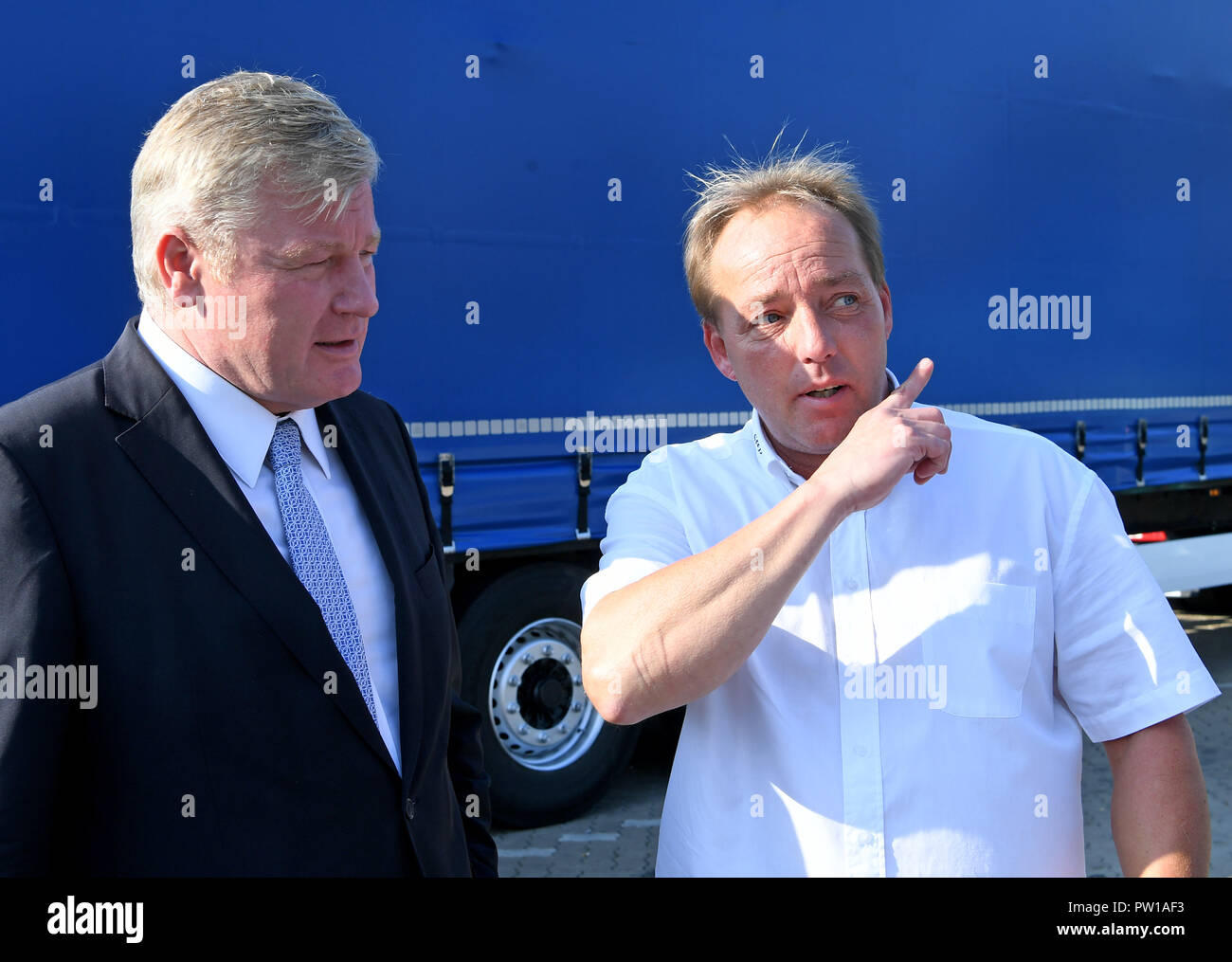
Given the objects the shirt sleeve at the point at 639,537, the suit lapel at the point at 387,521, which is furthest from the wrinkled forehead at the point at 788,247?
the suit lapel at the point at 387,521

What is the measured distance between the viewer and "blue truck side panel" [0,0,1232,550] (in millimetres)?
3766

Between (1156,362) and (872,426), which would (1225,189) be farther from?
(872,426)

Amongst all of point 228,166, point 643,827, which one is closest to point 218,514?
point 228,166

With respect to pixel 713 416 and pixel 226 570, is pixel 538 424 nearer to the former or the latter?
pixel 713 416

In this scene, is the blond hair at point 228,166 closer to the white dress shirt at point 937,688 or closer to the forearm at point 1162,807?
the white dress shirt at point 937,688

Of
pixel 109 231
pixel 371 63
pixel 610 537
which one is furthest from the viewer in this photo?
pixel 371 63

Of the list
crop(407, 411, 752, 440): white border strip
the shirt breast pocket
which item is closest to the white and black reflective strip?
crop(407, 411, 752, 440): white border strip

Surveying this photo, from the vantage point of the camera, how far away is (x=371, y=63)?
4.15 metres

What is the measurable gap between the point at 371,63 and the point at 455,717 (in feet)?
9.19

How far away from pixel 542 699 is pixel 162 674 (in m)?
3.56

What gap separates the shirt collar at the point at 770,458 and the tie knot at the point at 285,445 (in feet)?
2.24

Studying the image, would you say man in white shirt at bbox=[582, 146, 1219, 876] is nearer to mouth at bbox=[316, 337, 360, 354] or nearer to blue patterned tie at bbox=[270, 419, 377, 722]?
blue patterned tie at bbox=[270, 419, 377, 722]

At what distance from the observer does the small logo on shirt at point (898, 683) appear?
1.55 meters

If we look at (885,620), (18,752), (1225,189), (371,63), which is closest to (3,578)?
(18,752)
